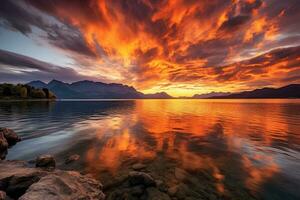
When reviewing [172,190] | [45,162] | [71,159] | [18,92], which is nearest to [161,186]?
[172,190]

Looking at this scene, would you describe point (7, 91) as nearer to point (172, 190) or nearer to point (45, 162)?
point (45, 162)

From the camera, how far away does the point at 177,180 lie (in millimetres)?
11422

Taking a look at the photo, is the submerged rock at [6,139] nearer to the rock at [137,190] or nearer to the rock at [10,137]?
the rock at [10,137]

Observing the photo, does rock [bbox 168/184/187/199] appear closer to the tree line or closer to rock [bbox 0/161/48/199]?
rock [bbox 0/161/48/199]

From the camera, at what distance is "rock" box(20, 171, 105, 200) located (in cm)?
686

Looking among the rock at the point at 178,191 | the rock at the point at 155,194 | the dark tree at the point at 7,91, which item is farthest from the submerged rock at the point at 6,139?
the dark tree at the point at 7,91

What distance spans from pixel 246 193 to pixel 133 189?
26.0ft

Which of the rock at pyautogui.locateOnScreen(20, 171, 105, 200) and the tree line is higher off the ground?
the tree line

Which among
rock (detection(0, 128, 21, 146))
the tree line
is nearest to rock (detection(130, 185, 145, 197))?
rock (detection(0, 128, 21, 146))

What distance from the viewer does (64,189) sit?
7.85 metres

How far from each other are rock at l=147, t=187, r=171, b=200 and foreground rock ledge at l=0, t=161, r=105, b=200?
303cm

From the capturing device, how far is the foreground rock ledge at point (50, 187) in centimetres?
701

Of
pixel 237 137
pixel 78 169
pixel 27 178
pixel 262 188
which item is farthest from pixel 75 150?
pixel 237 137

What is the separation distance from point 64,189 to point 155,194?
18.2 ft
